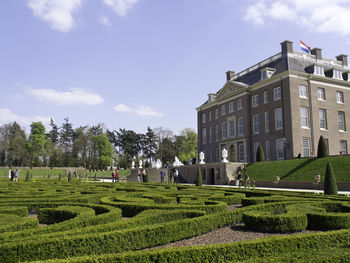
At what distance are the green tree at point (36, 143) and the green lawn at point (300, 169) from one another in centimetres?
5849

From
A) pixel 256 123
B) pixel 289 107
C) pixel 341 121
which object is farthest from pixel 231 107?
pixel 341 121

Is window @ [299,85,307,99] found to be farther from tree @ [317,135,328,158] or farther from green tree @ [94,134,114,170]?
green tree @ [94,134,114,170]

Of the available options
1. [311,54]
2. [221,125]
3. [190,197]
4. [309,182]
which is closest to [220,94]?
[221,125]

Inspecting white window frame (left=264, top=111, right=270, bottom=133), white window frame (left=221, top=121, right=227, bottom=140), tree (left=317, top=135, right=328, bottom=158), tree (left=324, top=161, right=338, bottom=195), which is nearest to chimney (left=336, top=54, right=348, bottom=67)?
white window frame (left=264, top=111, right=270, bottom=133)

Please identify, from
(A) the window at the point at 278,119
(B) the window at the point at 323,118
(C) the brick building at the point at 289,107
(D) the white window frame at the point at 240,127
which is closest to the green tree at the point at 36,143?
(C) the brick building at the point at 289,107

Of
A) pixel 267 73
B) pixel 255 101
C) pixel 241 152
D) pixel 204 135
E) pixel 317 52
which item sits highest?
pixel 317 52

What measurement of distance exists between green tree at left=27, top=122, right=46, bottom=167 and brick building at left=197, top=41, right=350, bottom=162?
50.1 metres

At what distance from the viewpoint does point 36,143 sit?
73438mm

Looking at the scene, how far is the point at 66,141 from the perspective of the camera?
91938mm

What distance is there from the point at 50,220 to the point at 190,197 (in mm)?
4205

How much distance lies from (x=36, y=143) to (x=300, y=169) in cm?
6608

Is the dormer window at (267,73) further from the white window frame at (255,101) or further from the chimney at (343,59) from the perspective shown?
the chimney at (343,59)

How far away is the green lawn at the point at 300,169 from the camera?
21.8m

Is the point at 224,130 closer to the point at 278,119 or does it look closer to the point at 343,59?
the point at 278,119
